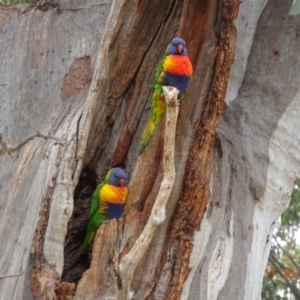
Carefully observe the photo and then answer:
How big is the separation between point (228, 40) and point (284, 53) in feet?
1.56

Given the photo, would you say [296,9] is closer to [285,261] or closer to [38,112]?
[38,112]

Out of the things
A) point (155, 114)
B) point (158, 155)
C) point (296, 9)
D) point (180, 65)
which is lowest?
point (158, 155)

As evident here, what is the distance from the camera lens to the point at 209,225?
104 inches

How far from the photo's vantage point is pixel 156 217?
213cm

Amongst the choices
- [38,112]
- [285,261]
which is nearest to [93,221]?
[38,112]

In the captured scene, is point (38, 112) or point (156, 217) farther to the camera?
point (38, 112)

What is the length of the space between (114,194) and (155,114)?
1.29 ft

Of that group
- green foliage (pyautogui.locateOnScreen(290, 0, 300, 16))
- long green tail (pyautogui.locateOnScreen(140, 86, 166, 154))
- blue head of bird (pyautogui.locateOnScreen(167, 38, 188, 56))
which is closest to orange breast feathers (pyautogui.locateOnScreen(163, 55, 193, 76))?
blue head of bird (pyautogui.locateOnScreen(167, 38, 188, 56))

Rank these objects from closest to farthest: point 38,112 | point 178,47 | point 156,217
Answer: point 156,217 < point 178,47 < point 38,112

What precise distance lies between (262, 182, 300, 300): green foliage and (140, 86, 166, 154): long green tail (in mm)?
2002

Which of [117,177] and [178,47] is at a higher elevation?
[178,47]

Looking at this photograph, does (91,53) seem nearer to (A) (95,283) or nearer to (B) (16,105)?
(B) (16,105)

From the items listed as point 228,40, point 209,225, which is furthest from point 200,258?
point 228,40

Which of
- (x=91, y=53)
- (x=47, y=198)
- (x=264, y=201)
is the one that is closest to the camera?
(x=47, y=198)
